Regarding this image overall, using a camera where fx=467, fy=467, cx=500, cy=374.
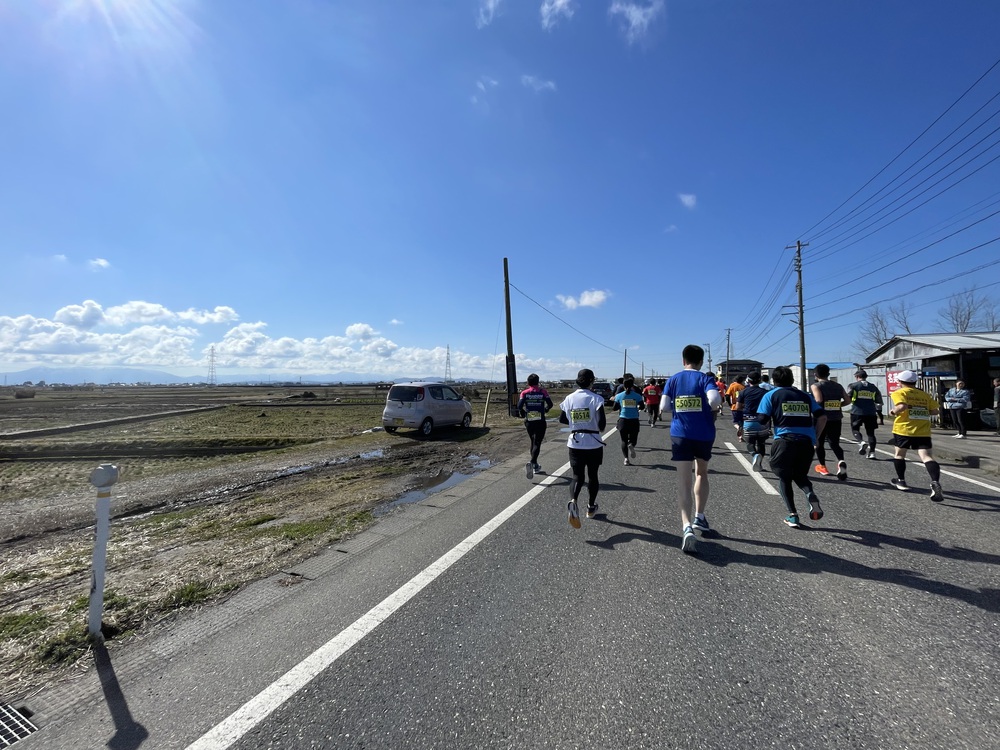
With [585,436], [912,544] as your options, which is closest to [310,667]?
[585,436]

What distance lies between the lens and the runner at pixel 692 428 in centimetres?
454

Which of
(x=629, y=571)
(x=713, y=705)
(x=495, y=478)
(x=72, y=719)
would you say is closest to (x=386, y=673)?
A: (x=72, y=719)

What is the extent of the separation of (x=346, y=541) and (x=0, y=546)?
4274 millimetres

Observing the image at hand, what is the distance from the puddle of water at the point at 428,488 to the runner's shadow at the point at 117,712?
134 inches

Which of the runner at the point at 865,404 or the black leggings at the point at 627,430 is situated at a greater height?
the runner at the point at 865,404

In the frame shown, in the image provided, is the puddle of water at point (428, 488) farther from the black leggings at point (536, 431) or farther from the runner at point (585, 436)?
the runner at point (585, 436)

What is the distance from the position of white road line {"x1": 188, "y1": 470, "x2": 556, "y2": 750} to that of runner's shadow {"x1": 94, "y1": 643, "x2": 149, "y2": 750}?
0.32 metres

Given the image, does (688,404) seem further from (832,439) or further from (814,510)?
(832,439)

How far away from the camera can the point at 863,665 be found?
8.68 feet

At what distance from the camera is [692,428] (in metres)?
4.56

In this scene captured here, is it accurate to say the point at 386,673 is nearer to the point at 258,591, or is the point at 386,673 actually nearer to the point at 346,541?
the point at 258,591

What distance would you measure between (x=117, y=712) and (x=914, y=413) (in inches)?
349

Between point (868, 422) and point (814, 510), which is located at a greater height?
point (868, 422)

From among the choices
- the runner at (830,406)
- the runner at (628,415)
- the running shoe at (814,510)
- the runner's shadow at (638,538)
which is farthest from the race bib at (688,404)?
the runner at (830,406)
